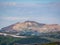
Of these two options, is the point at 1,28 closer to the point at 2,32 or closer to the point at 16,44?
the point at 2,32

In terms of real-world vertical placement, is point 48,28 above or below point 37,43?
above

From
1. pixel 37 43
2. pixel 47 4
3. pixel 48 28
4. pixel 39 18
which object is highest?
pixel 47 4

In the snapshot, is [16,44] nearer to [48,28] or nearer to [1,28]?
[1,28]

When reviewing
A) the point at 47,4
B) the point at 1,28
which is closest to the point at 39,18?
the point at 47,4

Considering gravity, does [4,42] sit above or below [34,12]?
below

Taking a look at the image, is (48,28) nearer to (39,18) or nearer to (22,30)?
(39,18)

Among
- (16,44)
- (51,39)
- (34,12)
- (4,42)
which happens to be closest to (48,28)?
(51,39)
